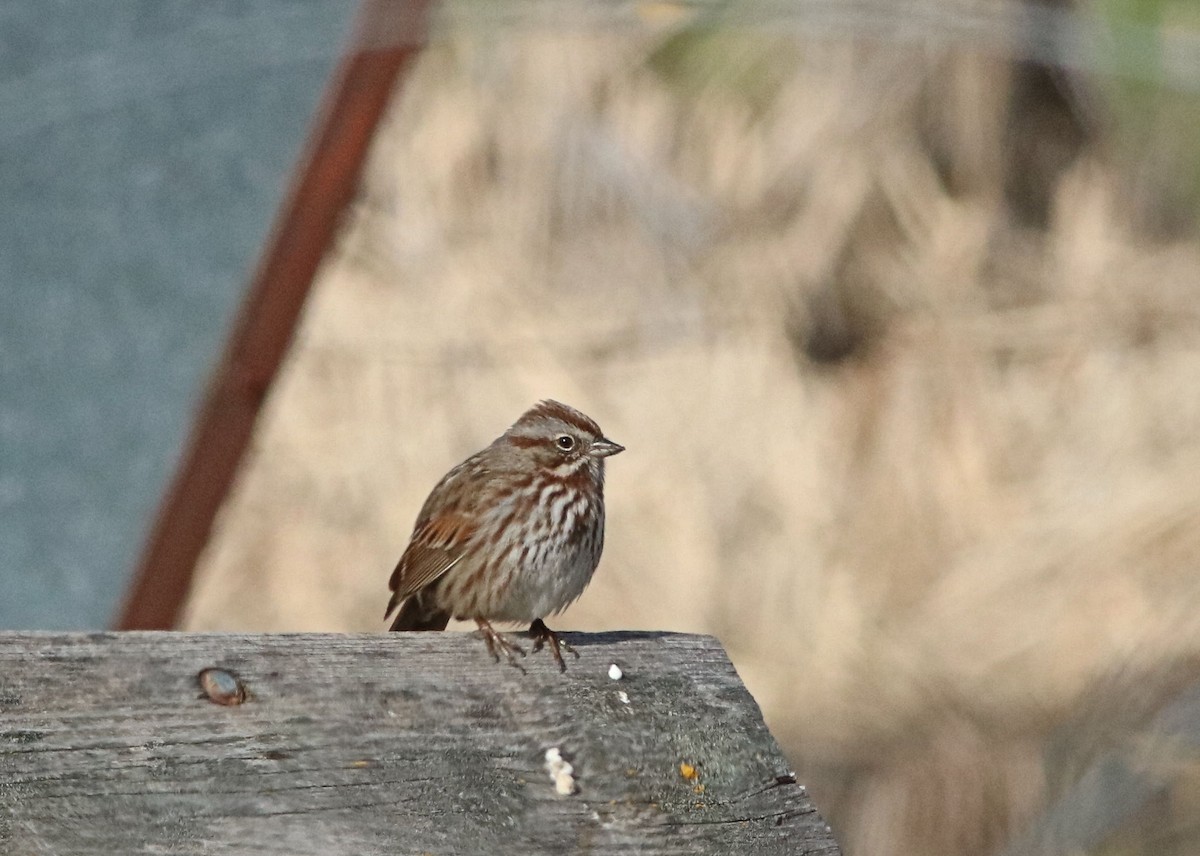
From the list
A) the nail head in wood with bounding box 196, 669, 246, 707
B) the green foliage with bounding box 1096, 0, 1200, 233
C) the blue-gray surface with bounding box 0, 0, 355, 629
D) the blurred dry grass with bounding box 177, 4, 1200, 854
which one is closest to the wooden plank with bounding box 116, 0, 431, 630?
the blue-gray surface with bounding box 0, 0, 355, 629

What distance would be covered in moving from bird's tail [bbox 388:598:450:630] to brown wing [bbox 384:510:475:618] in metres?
0.10

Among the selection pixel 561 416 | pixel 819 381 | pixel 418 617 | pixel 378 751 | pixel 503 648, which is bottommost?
pixel 378 751

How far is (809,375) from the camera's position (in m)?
7.42

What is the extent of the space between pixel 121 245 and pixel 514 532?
45.4 inches

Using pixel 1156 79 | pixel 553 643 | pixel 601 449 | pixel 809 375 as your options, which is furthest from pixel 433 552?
pixel 809 375

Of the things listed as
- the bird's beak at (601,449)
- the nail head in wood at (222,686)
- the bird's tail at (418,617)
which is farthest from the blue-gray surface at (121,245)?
the nail head in wood at (222,686)

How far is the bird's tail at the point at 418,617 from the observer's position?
449 centimetres

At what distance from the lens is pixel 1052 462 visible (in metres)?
7.24

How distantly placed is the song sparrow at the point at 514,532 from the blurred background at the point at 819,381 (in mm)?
2754

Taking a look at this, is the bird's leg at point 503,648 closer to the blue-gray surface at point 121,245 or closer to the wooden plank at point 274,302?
the wooden plank at point 274,302

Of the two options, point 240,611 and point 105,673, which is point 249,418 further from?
point 240,611

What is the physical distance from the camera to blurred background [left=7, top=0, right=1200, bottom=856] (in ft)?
23.2

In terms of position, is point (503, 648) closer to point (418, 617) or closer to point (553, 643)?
point (553, 643)

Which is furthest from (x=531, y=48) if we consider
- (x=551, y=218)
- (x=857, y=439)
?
(x=857, y=439)
